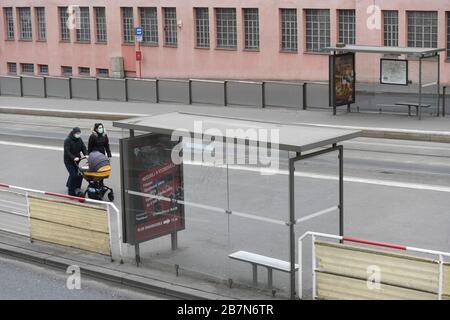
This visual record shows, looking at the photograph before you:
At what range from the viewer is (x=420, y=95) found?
30.0 metres

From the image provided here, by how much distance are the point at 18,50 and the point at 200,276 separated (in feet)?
139

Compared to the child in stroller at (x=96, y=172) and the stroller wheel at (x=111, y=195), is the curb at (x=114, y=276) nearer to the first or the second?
the child in stroller at (x=96, y=172)

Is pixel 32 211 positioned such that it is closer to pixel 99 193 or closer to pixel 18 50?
pixel 99 193

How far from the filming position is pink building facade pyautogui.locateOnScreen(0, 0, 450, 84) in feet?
129

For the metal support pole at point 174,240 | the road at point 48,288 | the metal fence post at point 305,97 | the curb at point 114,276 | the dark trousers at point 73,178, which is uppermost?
the metal fence post at point 305,97

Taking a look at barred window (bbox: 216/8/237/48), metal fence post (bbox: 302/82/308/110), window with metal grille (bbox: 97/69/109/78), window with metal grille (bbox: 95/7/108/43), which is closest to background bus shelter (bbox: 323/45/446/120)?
metal fence post (bbox: 302/82/308/110)

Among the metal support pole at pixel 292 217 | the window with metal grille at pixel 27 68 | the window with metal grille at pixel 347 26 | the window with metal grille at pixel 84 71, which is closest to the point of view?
the metal support pole at pixel 292 217

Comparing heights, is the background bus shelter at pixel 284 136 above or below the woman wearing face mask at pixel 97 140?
above

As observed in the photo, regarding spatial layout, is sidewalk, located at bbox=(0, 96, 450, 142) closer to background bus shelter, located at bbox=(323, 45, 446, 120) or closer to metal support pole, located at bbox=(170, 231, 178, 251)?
background bus shelter, located at bbox=(323, 45, 446, 120)

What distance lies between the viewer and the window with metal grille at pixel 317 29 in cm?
4147

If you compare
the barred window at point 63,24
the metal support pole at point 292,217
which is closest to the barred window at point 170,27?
the barred window at point 63,24

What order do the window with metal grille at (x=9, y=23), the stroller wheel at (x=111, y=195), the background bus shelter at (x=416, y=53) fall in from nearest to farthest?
the stroller wheel at (x=111, y=195) < the background bus shelter at (x=416, y=53) < the window with metal grille at (x=9, y=23)

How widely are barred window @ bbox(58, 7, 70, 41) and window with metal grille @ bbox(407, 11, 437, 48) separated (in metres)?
19.3

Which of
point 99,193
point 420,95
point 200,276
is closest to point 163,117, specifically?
point 200,276
